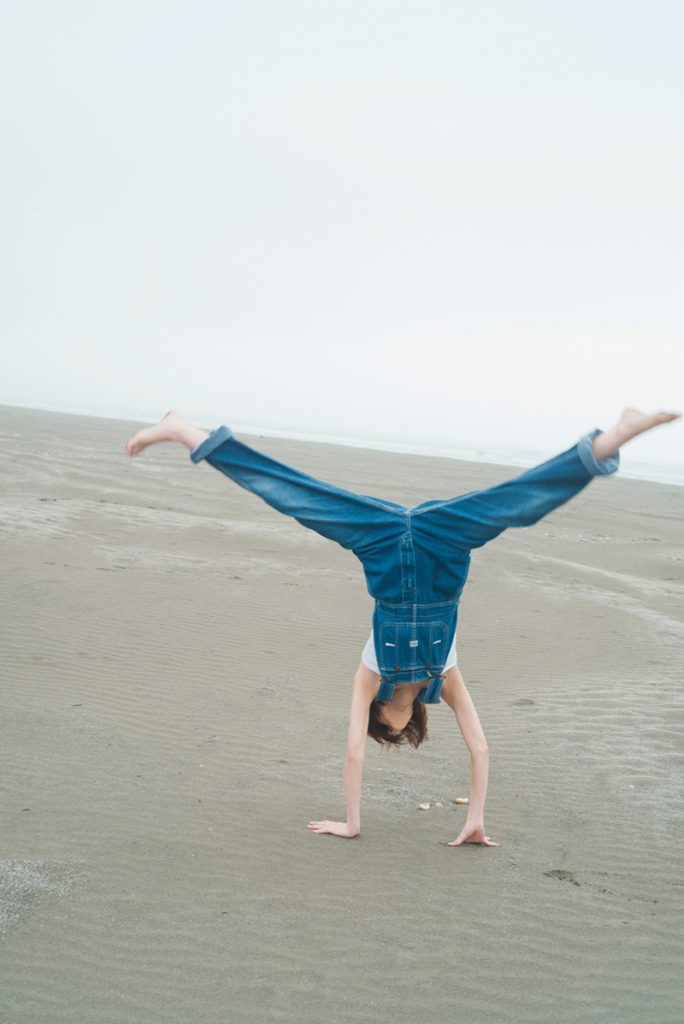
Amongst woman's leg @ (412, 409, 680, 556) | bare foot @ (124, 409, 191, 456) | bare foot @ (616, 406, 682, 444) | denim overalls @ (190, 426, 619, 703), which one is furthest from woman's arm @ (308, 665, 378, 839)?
bare foot @ (616, 406, 682, 444)

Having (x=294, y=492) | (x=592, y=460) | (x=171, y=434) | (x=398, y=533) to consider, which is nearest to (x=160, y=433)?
(x=171, y=434)

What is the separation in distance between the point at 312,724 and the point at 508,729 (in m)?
1.53

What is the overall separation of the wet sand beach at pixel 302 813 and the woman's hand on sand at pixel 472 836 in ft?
0.19

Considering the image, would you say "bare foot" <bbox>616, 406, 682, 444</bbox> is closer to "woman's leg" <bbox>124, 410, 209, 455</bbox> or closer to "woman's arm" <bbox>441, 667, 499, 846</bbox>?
"woman's arm" <bbox>441, 667, 499, 846</bbox>

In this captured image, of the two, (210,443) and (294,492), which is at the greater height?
(210,443)

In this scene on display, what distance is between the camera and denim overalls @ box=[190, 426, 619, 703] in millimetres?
4219

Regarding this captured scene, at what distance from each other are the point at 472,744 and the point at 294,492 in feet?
5.38

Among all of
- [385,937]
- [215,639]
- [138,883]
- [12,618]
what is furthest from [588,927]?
[12,618]

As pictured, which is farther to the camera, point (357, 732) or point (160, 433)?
point (357, 732)

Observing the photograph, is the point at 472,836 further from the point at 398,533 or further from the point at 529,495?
the point at 529,495

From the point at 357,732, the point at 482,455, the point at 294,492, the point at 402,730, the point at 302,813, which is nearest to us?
the point at 294,492

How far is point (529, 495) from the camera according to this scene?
4066 millimetres

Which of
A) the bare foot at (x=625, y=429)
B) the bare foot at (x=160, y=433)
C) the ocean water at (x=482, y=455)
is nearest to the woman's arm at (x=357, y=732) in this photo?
the bare foot at (x=160, y=433)

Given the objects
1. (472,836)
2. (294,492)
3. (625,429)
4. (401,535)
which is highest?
(625,429)
